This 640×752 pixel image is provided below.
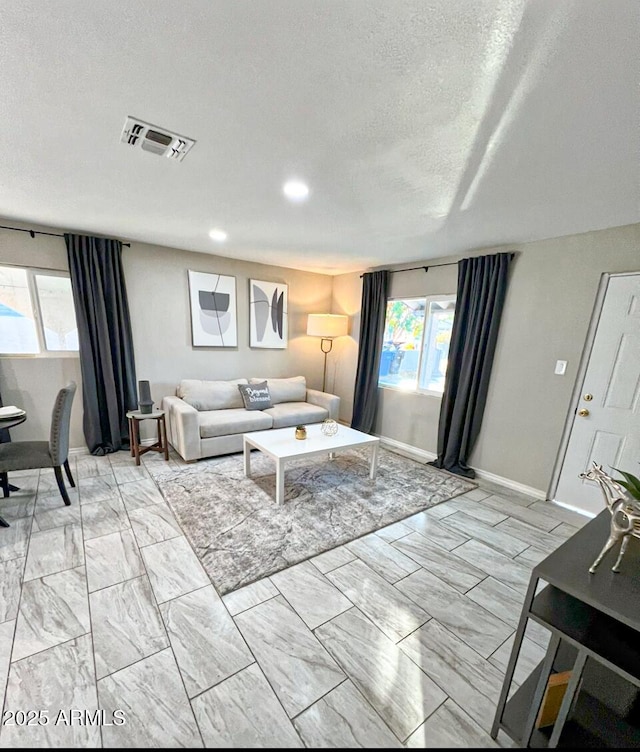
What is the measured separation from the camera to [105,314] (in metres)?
3.24

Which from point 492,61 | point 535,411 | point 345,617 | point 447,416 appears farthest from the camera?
point 447,416

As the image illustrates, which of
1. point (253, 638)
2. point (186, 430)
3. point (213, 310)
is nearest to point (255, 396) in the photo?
point (186, 430)

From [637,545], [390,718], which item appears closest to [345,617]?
[390,718]

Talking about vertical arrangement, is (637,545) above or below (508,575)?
above

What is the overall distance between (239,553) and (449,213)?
9.22 ft

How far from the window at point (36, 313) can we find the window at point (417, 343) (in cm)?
373

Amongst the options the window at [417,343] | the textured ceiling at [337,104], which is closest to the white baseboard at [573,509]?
the window at [417,343]

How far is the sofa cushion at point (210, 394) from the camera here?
Result: 3699mm

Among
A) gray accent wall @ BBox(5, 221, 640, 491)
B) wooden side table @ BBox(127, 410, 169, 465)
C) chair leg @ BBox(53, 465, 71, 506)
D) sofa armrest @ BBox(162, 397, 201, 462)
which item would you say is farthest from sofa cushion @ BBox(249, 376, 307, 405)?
chair leg @ BBox(53, 465, 71, 506)

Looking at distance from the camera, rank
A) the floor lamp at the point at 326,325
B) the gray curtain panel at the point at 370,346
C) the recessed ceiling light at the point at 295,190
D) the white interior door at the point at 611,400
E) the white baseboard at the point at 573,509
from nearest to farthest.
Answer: the recessed ceiling light at the point at 295,190 → the white interior door at the point at 611,400 → the white baseboard at the point at 573,509 → the gray curtain panel at the point at 370,346 → the floor lamp at the point at 326,325

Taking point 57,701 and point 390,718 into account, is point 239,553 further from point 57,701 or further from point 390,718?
point 390,718

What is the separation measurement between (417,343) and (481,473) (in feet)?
5.56

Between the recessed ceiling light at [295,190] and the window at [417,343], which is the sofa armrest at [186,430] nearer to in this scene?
the recessed ceiling light at [295,190]

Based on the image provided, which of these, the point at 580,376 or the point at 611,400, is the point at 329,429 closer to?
the point at 580,376
